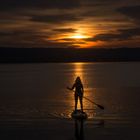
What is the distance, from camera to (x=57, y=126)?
1975 centimetres

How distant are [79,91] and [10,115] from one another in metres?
4.00

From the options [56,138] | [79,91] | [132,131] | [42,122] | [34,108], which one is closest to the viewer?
[56,138]

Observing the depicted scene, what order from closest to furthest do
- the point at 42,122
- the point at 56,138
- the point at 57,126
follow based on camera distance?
1. the point at 56,138
2. the point at 57,126
3. the point at 42,122

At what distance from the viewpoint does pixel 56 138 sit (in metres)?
17.1

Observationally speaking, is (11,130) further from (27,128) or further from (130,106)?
(130,106)

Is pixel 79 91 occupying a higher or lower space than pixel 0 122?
higher

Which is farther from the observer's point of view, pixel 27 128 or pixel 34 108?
pixel 34 108

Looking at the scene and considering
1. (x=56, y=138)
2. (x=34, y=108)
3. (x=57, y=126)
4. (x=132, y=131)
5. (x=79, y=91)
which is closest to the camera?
(x=56, y=138)

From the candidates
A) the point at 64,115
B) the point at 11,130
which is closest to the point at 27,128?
the point at 11,130

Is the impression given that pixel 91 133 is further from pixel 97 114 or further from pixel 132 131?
pixel 97 114

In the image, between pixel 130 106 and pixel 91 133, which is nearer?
pixel 91 133

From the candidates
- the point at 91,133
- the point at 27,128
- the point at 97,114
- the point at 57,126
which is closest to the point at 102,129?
the point at 91,133

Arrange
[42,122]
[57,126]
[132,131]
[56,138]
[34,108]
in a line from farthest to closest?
[34,108] < [42,122] < [57,126] < [132,131] < [56,138]

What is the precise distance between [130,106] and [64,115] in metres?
6.09
